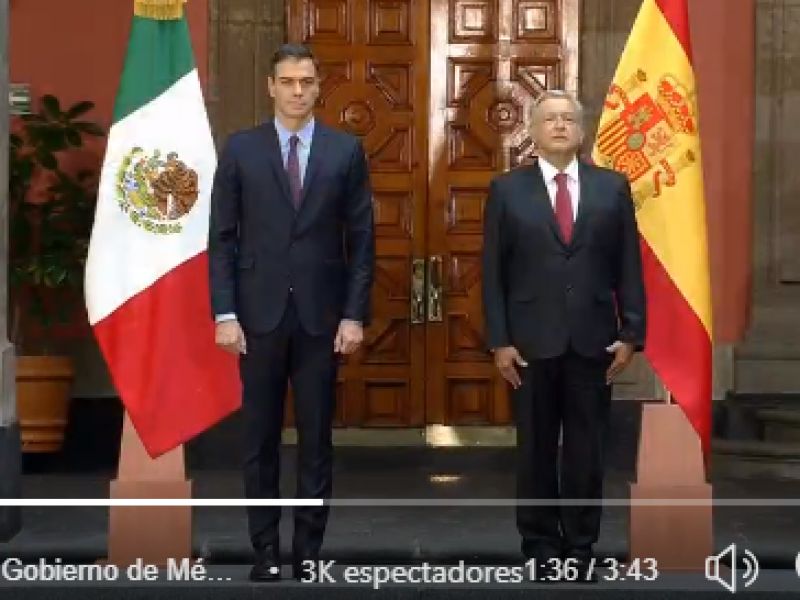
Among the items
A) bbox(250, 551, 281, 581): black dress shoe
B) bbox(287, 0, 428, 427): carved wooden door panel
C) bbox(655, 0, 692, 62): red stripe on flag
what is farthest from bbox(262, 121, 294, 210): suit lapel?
bbox(287, 0, 428, 427): carved wooden door panel

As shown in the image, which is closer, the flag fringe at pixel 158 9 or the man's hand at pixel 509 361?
the man's hand at pixel 509 361

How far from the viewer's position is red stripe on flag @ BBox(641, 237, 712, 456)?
7.51 metres

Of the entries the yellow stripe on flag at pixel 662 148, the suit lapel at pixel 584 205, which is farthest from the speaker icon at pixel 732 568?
the suit lapel at pixel 584 205

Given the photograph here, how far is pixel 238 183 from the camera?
279 inches

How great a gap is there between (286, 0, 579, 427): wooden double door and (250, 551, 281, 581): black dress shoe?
417 cm

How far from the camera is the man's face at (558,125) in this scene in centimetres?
704

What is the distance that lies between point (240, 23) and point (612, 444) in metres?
3.36

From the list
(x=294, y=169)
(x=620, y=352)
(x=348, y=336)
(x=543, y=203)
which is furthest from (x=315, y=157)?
(x=620, y=352)

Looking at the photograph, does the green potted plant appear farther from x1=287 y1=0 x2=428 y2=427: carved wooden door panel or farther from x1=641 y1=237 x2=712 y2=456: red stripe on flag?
x1=641 y1=237 x2=712 y2=456: red stripe on flag

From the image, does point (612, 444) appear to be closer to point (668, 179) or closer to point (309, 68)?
point (668, 179)

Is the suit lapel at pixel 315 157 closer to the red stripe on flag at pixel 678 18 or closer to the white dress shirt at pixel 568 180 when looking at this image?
the white dress shirt at pixel 568 180

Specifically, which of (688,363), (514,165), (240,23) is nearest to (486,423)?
(514,165)

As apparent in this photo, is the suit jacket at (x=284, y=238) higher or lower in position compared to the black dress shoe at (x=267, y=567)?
higher

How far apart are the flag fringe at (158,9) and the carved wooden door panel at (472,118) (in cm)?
376
